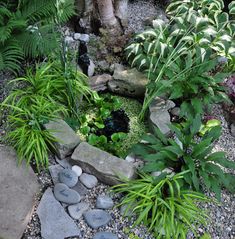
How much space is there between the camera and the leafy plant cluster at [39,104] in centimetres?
338

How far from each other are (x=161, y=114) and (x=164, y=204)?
1012 millimetres

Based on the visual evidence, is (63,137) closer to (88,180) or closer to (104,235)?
(88,180)

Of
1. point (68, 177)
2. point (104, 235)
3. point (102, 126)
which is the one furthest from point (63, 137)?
point (104, 235)

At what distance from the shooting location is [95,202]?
3.24m

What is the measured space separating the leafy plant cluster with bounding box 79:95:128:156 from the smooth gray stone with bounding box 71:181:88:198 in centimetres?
45

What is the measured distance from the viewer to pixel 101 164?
3312mm

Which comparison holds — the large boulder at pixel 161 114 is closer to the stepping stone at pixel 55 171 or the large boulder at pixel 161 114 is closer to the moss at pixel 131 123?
the moss at pixel 131 123

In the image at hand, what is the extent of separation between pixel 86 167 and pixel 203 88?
144 cm

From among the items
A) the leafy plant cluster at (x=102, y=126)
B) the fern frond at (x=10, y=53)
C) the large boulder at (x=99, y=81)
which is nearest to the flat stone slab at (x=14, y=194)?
the leafy plant cluster at (x=102, y=126)

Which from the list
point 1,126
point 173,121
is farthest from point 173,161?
point 1,126

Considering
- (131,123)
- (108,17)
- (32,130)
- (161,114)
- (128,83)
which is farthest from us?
(108,17)

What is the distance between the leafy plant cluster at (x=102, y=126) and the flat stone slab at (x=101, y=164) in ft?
0.69

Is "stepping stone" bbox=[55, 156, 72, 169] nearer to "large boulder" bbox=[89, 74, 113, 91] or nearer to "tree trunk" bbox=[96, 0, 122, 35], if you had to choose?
"large boulder" bbox=[89, 74, 113, 91]

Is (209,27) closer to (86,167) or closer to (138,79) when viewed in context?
(138,79)
